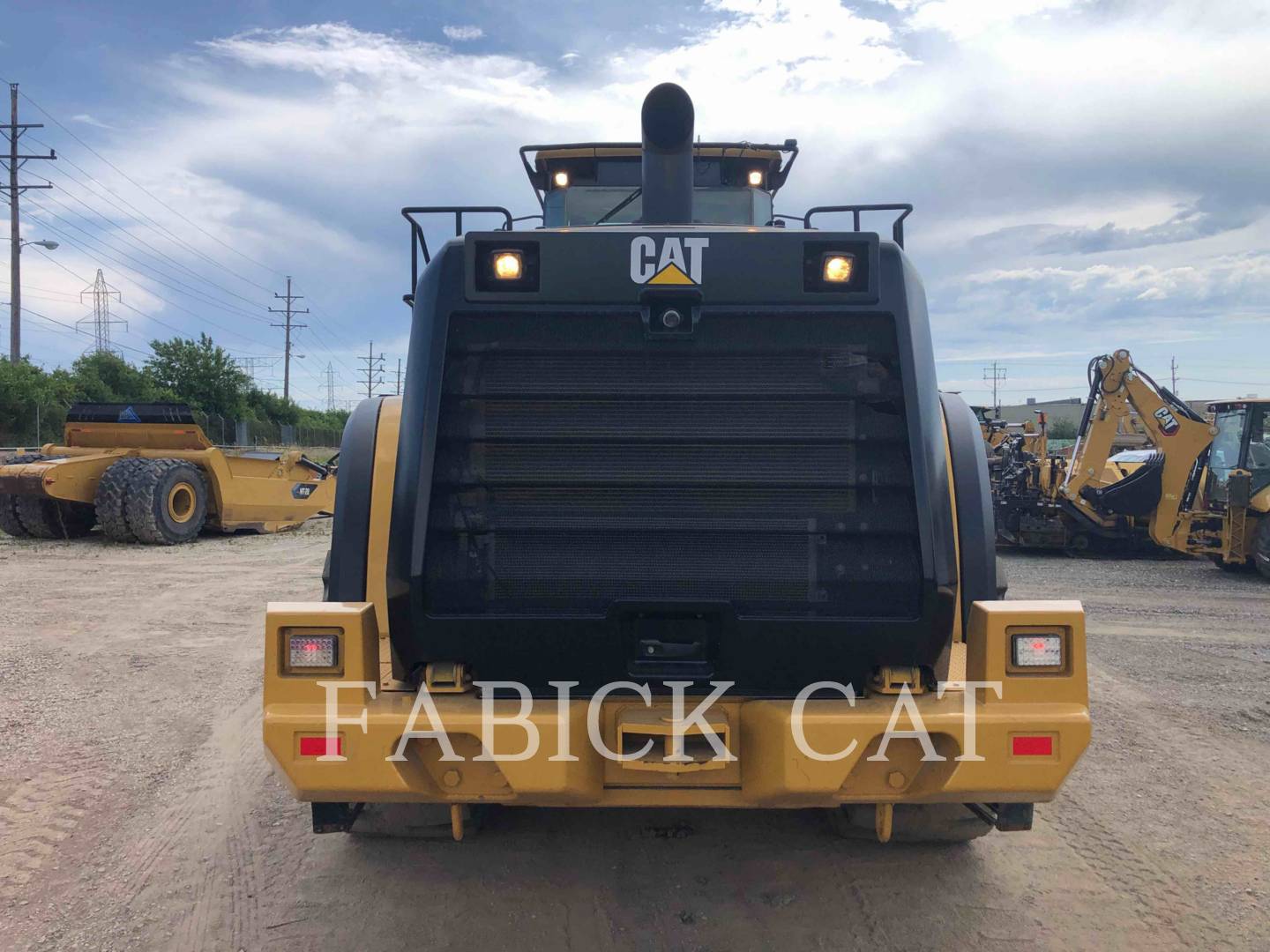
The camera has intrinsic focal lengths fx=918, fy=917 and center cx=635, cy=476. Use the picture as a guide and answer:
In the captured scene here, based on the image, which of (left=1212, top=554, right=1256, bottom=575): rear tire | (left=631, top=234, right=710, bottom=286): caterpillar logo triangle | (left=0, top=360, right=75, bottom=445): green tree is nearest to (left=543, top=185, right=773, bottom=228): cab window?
(left=631, top=234, right=710, bottom=286): caterpillar logo triangle

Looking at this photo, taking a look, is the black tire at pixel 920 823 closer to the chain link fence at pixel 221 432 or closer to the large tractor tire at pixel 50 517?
the large tractor tire at pixel 50 517

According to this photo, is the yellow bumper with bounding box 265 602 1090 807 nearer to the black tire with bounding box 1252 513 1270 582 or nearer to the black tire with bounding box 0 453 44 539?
the black tire with bounding box 1252 513 1270 582

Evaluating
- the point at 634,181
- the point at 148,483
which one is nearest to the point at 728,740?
the point at 634,181

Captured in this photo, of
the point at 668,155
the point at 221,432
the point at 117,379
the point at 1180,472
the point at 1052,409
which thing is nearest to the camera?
the point at 668,155

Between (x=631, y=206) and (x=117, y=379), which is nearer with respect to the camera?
(x=631, y=206)

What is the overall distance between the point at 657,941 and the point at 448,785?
2.72ft

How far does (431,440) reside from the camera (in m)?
2.70

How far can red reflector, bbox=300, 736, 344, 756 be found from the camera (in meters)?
2.63

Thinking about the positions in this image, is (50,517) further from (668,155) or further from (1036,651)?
(1036,651)

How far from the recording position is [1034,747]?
2609 millimetres

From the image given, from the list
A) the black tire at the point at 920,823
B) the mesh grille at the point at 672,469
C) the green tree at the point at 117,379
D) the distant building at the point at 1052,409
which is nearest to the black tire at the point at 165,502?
the mesh grille at the point at 672,469

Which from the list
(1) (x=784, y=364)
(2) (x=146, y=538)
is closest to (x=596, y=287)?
(1) (x=784, y=364)

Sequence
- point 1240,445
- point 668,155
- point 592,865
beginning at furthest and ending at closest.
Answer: point 1240,445, point 668,155, point 592,865

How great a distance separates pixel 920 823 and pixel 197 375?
44973 millimetres
